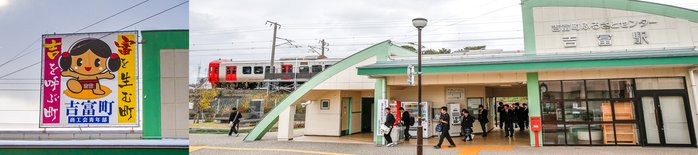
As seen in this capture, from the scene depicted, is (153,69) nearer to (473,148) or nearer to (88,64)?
(88,64)

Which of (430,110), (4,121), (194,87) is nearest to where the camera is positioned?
(4,121)

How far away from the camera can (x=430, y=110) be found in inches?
410

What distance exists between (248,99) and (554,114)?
13705 millimetres

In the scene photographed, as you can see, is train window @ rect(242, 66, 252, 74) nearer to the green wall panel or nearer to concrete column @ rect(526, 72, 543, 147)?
concrete column @ rect(526, 72, 543, 147)

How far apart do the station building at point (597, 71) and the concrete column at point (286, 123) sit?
78.8 inches

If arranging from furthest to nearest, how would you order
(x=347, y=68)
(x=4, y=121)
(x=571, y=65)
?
(x=347, y=68), (x=571, y=65), (x=4, y=121)

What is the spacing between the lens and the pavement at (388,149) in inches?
288

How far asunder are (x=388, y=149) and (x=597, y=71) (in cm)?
388

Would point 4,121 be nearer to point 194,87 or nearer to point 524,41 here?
point 524,41

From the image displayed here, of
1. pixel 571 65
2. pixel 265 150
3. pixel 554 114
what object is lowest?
pixel 265 150

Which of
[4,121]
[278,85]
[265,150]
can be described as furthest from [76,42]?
[278,85]

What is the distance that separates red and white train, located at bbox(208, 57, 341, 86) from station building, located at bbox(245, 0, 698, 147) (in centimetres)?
847

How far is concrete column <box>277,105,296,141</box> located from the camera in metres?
9.80

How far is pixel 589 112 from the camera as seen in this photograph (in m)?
8.09
